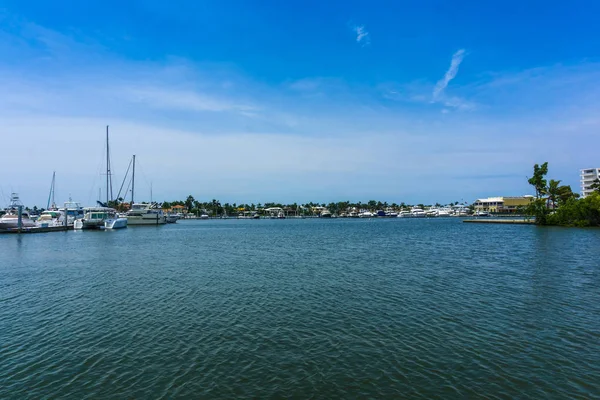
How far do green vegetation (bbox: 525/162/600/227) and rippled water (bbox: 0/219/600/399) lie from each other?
73.0 m

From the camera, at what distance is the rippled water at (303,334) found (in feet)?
37.2

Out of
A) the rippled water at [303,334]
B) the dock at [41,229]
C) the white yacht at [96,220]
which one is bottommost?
the rippled water at [303,334]

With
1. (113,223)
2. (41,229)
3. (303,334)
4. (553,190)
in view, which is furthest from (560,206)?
(41,229)

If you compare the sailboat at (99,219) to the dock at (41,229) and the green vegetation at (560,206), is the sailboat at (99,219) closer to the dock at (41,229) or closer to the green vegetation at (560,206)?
the dock at (41,229)

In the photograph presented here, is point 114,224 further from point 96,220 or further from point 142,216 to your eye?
point 142,216

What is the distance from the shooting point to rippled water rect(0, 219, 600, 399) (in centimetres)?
1134

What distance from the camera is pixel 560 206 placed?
96.6 metres

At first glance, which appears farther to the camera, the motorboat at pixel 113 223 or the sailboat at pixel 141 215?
the sailboat at pixel 141 215

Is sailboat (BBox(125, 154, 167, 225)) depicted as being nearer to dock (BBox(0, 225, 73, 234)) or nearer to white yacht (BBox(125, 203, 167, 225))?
white yacht (BBox(125, 203, 167, 225))

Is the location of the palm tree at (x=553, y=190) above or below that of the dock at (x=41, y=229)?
above

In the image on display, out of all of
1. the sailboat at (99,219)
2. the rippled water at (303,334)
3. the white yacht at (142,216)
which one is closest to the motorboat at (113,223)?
the sailboat at (99,219)

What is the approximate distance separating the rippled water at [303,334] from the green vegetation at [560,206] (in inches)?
2875

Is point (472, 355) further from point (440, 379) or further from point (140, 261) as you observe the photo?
point (140, 261)

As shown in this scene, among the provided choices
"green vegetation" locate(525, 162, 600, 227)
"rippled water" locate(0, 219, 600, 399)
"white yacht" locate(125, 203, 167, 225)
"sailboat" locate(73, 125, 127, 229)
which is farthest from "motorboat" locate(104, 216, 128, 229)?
"green vegetation" locate(525, 162, 600, 227)
